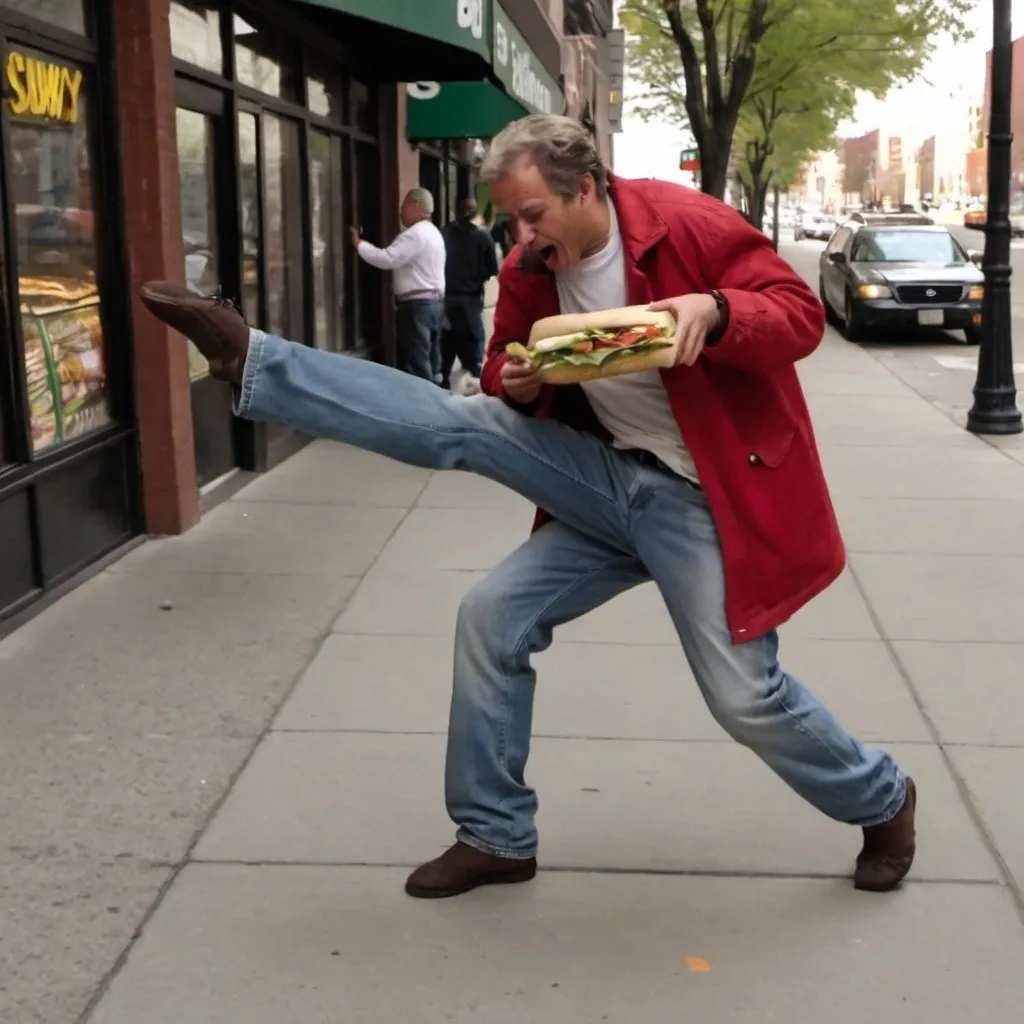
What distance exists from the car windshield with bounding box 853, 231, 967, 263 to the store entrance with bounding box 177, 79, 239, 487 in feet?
42.0

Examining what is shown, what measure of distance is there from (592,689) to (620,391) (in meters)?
2.11

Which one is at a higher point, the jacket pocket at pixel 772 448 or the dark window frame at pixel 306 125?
the dark window frame at pixel 306 125

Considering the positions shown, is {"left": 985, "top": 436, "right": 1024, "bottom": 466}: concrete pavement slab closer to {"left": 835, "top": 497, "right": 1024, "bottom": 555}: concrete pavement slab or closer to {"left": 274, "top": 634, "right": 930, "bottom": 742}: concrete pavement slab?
{"left": 835, "top": 497, "right": 1024, "bottom": 555}: concrete pavement slab

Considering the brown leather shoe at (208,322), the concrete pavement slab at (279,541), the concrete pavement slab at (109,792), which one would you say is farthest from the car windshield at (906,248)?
the brown leather shoe at (208,322)

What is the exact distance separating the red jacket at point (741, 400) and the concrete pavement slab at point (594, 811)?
93 centimetres

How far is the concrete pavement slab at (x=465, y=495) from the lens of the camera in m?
8.41

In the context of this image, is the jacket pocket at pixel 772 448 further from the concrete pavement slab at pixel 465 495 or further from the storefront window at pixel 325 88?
the storefront window at pixel 325 88

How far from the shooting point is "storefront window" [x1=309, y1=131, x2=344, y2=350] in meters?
10.9

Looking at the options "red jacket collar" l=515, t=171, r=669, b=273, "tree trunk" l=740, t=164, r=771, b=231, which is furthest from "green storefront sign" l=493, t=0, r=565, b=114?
"tree trunk" l=740, t=164, r=771, b=231

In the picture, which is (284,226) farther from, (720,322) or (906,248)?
(906,248)

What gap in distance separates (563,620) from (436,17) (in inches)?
273

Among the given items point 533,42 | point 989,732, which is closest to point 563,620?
point 989,732

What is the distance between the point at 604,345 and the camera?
9.27ft

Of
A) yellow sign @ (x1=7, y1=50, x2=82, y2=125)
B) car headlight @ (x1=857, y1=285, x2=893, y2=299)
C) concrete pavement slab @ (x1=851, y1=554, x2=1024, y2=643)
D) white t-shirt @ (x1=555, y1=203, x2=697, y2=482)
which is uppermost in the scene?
yellow sign @ (x1=7, y1=50, x2=82, y2=125)
